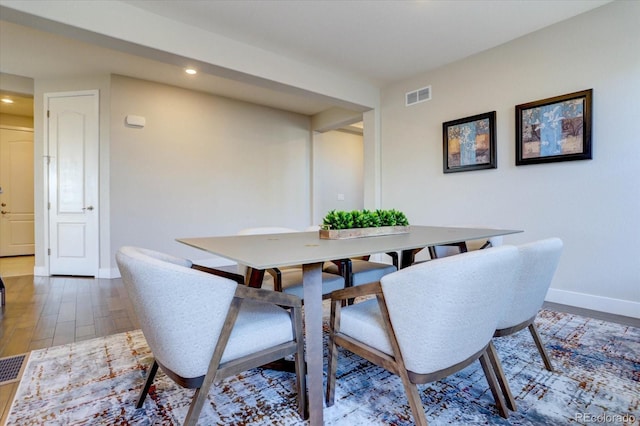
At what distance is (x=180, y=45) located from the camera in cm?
273

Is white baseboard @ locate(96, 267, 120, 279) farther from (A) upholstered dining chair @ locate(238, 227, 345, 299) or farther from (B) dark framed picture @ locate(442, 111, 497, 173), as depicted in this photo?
(B) dark framed picture @ locate(442, 111, 497, 173)

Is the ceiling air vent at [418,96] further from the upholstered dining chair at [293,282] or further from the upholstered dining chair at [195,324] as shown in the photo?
the upholstered dining chair at [195,324]

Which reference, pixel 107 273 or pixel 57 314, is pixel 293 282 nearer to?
pixel 57 314

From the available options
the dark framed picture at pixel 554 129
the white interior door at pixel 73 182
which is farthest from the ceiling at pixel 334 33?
the dark framed picture at pixel 554 129

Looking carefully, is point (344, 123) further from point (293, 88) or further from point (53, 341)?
point (53, 341)

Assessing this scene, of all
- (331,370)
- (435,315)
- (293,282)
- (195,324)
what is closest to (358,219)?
(293,282)

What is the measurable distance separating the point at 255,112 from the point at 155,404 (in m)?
4.56

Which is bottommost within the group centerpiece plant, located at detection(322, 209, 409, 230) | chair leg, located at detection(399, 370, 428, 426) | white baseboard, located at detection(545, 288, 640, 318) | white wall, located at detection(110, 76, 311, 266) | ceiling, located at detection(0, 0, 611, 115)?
white baseboard, located at detection(545, 288, 640, 318)

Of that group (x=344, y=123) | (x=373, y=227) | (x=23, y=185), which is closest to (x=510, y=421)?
(x=373, y=227)

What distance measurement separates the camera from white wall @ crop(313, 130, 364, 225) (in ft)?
19.3

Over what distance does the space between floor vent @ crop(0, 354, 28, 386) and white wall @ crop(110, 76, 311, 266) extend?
7.45ft

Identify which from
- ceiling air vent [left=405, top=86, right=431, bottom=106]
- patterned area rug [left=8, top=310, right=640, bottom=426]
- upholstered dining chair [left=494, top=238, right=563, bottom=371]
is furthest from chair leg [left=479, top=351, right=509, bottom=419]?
ceiling air vent [left=405, top=86, right=431, bottom=106]

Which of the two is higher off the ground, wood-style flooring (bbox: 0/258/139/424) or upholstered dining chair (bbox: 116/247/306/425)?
upholstered dining chair (bbox: 116/247/306/425)

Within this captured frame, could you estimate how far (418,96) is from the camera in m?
3.97
